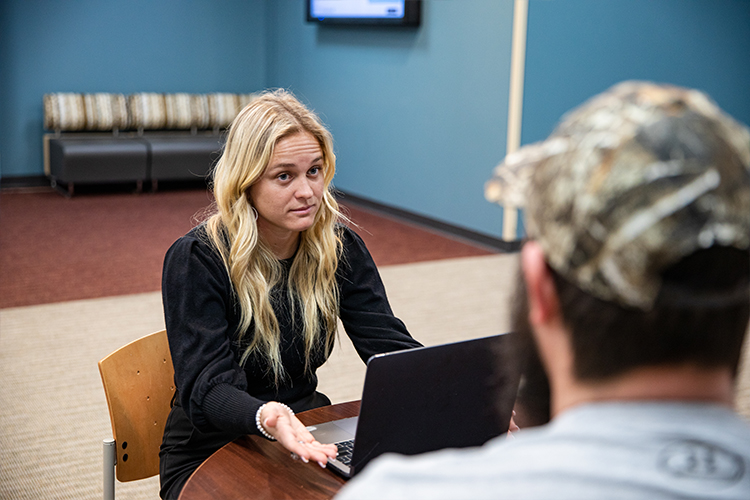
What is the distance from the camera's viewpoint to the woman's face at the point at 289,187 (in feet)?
5.90

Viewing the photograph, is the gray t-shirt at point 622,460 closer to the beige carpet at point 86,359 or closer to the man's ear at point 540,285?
the man's ear at point 540,285

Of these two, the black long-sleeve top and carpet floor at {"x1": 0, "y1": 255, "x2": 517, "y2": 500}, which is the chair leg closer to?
the black long-sleeve top

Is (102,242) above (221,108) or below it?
below

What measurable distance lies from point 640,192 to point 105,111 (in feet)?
28.5

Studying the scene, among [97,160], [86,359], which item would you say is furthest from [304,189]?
[97,160]

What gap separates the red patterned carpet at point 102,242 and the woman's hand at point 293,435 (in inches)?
115

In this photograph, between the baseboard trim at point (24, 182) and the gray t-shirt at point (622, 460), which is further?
the baseboard trim at point (24, 182)

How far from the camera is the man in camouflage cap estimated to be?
0.52 metres

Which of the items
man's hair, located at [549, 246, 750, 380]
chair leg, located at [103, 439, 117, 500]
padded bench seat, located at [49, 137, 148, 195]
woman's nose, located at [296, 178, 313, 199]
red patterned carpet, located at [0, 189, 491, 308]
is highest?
man's hair, located at [549, 246, 750, 380]

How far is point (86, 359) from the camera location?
12.8 ft

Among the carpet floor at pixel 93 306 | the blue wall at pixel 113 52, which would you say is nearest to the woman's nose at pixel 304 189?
the carpet floor at pixel 93 306

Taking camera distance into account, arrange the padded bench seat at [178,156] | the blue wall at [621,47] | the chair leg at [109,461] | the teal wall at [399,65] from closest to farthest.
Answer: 1. the chair leg at [109,461]
2. the blue wall at [621,47]
3. the teal wall at [399,65]
4. the padded bench seat at [178,156]

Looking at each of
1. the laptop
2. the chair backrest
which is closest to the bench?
the chair backrest

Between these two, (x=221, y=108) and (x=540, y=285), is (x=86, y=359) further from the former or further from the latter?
(x=221, y=108)
